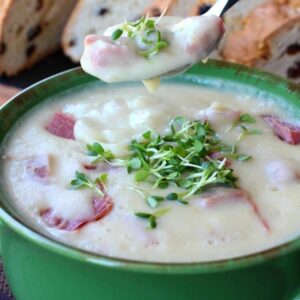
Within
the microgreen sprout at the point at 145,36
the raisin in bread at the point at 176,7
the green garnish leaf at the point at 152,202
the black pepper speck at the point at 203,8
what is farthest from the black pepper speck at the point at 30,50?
the green garnish leaf at the point at 152,202

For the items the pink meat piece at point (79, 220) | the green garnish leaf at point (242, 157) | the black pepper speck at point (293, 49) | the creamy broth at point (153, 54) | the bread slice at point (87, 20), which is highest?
the creamy broth at point (153, 54)

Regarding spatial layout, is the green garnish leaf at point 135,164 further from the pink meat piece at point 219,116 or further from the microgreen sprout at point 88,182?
Answer: the pink meat piece at point 219,116

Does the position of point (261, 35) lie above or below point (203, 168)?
below

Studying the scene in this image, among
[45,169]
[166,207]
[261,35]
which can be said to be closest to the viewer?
[166,207]

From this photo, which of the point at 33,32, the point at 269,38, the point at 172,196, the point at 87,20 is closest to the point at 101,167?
the point at 172,196

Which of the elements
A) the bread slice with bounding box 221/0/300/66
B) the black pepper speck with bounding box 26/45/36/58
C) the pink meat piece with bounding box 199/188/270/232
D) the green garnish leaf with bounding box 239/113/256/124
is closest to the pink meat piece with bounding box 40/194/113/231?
the pink meat piece with bounding box 199/188/270/232

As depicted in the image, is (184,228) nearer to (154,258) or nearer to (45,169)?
(154,258)

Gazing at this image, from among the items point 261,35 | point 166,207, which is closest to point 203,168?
point 166,207

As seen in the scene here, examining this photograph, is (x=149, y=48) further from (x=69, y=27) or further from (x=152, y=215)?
(x=69, y=27)
